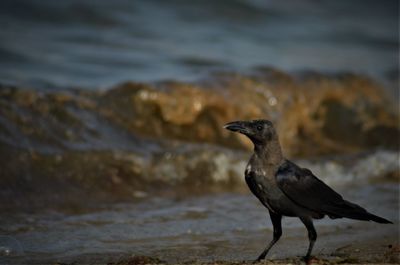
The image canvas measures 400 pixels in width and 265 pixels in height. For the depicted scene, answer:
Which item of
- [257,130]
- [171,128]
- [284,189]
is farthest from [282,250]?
[171,128]

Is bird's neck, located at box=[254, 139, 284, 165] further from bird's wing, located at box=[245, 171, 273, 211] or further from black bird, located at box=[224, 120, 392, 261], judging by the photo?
bird's wing, located at box=[245, 171, 273, 211]

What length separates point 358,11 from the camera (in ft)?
64.6

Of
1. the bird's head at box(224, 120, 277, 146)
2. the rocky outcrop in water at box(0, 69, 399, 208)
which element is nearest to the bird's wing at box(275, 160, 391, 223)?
the bird's head at box(224, 120, 277, 146)

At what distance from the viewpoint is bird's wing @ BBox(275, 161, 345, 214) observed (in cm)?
519

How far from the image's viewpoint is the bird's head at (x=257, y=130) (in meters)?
5.45

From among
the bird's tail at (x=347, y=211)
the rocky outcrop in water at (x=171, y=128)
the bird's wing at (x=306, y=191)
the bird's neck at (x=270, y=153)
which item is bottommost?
the bird's tail at (x=347, y=211)

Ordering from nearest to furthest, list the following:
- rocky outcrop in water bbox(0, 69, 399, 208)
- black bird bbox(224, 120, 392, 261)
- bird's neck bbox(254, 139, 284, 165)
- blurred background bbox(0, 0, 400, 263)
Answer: black bird bbox(224, 120, 392, 261) < bird's neck bbox(254, 139, 284, 165) < blurred background bbox(0, 0, 400, 263) < rocky outcrop in water bbox(0, 69, 399, 208)

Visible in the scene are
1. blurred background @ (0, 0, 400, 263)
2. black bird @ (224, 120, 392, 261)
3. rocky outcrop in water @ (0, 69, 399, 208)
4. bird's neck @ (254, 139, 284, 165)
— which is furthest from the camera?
rocky outcrop in water @ (0, 69, 399, 208)

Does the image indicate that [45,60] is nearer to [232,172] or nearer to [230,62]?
[230,62]

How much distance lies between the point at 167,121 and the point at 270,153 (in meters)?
5.06

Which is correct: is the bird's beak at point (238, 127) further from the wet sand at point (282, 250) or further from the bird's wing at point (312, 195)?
the wet sand at point (282, 250)

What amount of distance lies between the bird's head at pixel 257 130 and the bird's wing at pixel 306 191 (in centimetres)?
24

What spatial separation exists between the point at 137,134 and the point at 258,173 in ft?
15.6

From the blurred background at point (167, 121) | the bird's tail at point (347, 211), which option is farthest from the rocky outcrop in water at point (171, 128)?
the bird's tail at point (347, 211)
